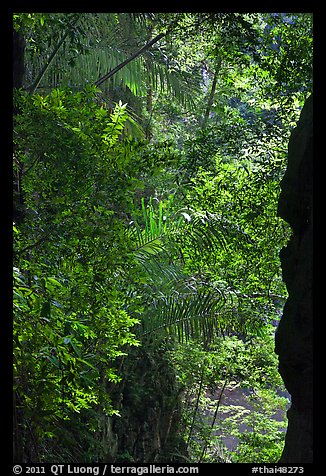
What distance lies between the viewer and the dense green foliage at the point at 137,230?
2.94m

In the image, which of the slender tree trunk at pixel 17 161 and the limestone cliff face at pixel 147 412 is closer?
the slender tree trunk at pixel 17 161

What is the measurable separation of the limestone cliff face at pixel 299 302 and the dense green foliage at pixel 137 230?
2.16ft

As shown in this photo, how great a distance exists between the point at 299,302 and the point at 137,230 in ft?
5.09

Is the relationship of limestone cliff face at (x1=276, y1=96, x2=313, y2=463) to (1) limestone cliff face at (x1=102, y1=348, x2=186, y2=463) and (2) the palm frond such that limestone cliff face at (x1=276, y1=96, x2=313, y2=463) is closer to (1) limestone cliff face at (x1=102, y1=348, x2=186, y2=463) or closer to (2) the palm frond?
(2) the palm frond

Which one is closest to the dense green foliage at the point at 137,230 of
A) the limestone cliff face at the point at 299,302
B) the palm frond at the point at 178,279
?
the palm frond at the point at 178,279

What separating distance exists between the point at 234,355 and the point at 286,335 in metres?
3.25

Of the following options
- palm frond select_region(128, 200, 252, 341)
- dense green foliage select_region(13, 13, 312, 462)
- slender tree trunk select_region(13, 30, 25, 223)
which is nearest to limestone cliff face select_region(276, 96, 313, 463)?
dense green foliage select_region(13, 13, 312, 462)

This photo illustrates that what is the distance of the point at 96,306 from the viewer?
3043 mm

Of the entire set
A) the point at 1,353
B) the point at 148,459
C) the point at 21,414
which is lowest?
the point at 148,459

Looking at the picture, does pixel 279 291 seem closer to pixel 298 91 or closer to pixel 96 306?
pixel 298 91

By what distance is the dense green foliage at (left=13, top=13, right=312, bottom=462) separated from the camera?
2.94m

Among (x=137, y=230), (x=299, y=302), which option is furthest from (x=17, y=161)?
(x=299, y=302)

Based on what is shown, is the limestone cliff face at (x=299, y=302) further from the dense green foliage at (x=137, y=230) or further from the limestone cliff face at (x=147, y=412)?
the limestone cliff face at (x=147, y=412)

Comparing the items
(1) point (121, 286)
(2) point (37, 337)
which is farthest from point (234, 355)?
(2) point (37, 337)
